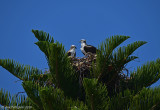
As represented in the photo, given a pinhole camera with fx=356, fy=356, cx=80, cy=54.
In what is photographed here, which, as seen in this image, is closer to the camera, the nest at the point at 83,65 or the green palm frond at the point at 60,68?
the green palm frond at the point at 60,68

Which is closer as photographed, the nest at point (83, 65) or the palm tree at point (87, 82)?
the palm tree at point (87, 82)

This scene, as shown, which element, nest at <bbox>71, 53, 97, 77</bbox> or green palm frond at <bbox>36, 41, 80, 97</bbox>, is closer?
green palm frond at <bbox>36, 41, 80, 97</bbox>

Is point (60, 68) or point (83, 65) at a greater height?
point (83, 65)

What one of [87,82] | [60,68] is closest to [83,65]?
[60,68]

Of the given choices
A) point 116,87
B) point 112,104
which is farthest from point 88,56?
point 112,104

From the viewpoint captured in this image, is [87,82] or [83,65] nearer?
[87,82]

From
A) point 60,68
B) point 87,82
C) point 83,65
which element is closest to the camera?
point 87,82

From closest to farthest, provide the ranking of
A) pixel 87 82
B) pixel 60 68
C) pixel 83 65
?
pixel 87 82 < pixel 60 68 < pixel 83 65

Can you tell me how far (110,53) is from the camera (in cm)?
734

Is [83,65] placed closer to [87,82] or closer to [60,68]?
[60,68]

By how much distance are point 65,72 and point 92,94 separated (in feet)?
4.48

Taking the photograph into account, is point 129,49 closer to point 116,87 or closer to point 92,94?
point 116,87

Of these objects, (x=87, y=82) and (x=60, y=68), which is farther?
(x=60, y=68)

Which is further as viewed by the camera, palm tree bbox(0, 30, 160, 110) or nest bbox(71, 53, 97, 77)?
nest bbox(71, 53, 97, 77)
